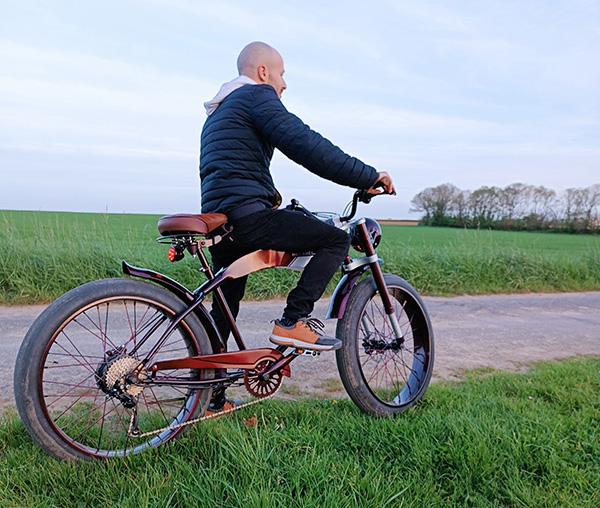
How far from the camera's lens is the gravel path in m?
4.23

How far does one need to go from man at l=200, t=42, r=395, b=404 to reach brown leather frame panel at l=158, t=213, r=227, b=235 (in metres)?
0.24

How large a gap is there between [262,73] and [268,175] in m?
0.63

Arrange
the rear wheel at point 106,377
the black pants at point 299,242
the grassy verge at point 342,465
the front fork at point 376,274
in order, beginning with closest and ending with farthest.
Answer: the grassy verge at point 342,465
the rear wheel at point 106,377
the black pants at point 299,242
the front fork at point 376,274

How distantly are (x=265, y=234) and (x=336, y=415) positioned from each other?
1.22 meters

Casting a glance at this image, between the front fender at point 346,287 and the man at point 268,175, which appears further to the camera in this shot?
the front fender at point 346,287

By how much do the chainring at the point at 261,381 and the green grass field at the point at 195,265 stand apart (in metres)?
4.73

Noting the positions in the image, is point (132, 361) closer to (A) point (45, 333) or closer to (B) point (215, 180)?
(A) point (45, 333)

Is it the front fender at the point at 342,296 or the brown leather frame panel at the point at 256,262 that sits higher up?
the brown leather frame panel at the point at 256,262

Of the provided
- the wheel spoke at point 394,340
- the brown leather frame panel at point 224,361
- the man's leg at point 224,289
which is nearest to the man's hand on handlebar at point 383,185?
the wheel spoke at point 394,340

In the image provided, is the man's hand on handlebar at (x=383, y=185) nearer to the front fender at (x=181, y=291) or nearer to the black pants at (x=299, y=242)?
the black pants at (x=299, y=242)

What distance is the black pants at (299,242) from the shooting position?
2.84 meters

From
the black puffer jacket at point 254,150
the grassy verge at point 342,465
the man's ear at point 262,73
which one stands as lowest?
the grassy verge at point 342,465

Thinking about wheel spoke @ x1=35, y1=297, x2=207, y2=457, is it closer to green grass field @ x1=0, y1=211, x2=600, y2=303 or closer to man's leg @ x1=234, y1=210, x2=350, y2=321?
man's leg @ x1=234, y1=210, x2=350, y2=321

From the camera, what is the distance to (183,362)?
2.64 metres
